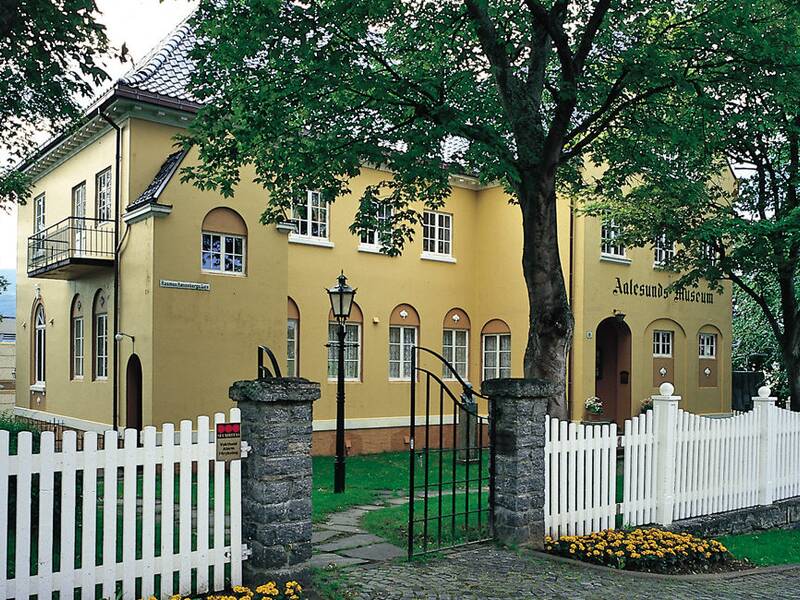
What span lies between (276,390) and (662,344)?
1954cm

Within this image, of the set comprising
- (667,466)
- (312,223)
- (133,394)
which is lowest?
(667,466)

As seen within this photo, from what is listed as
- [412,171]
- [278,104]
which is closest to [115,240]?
[278,104]

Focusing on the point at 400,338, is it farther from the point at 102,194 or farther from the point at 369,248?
the point at 102,194

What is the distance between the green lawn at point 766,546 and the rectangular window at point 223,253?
1029 centimetres

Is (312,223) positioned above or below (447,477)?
above

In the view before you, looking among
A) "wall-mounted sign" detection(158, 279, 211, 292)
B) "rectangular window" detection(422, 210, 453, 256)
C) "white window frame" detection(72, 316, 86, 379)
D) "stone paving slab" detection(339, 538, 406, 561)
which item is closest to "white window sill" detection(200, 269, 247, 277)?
"wall-mounted sign" detection(158, 279, 211, 292)

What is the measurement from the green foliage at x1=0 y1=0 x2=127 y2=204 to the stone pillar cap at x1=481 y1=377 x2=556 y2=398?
5.14m

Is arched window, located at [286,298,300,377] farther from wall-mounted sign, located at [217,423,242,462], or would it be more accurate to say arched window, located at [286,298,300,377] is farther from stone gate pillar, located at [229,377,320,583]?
wall-mounted sign, located at [217,423,242,462]

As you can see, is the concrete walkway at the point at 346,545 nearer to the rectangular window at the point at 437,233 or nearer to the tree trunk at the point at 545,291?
the tree trunk at the point at 545,291

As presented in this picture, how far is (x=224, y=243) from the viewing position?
17250mm

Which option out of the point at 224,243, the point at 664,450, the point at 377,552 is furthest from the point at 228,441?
the point at 224,243

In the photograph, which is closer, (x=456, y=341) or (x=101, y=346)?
(x=101, y=346)

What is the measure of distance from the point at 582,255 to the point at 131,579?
1689 centimetres

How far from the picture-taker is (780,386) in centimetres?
3105
